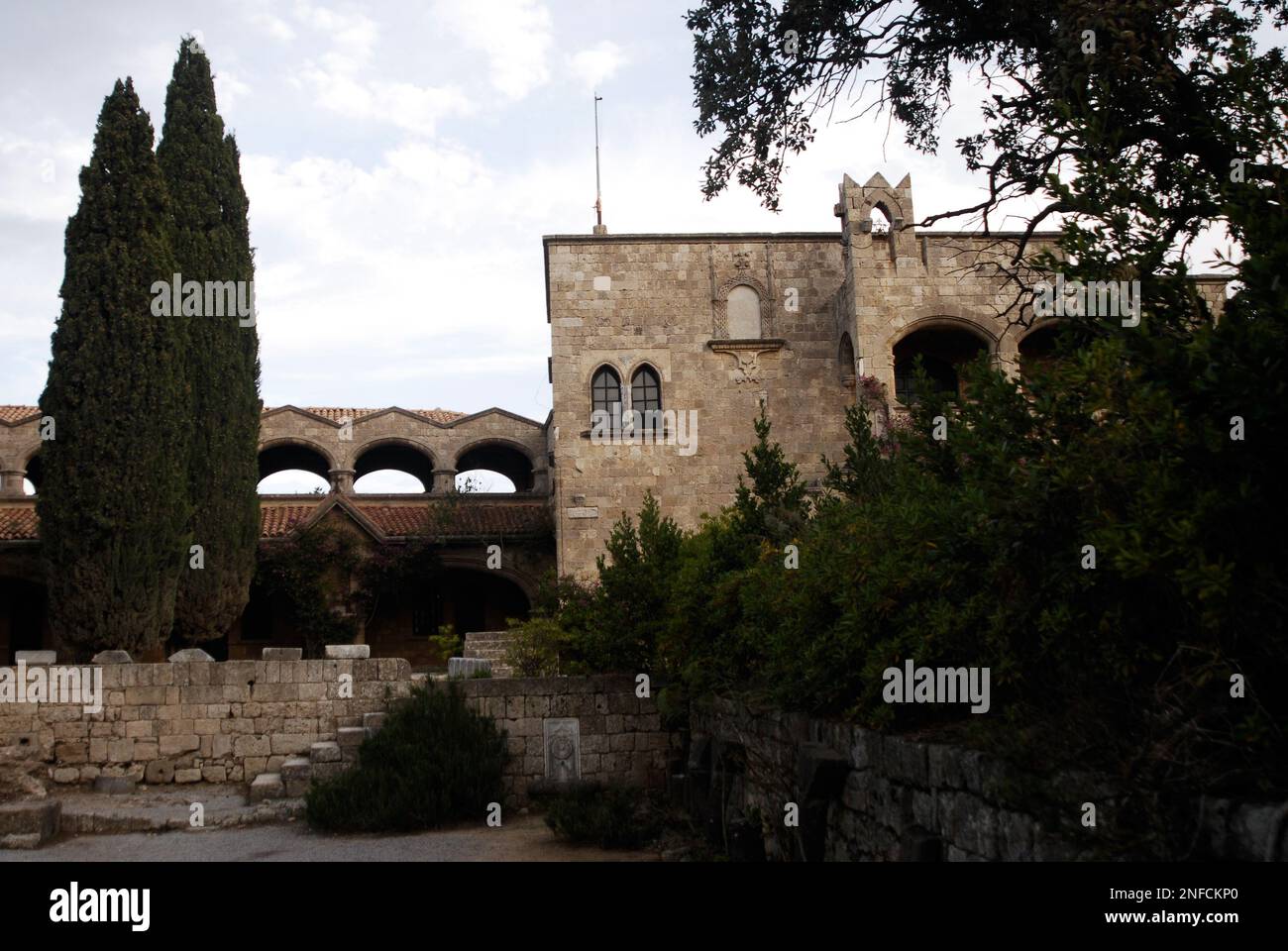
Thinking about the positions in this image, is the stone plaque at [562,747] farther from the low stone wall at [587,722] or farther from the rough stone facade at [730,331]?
the rough stone facade at [730,331]

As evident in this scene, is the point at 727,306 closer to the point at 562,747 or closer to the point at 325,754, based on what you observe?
the point at 562,747

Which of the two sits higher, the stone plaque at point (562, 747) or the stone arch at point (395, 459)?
the stone arch at point (395, 459)

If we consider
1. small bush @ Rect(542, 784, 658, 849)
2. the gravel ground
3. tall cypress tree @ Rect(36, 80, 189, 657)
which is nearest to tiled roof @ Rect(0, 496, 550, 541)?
tall cypress tree @ Rect(36, 80, 189, 657)

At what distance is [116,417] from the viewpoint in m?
Answer: 18.3

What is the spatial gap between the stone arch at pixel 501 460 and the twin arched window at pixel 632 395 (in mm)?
6526

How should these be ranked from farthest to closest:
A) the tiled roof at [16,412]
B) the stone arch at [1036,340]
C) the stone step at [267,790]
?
the tiled roof at [16,412]
the stone arch at [1036,340]
the stone step at [267,790]

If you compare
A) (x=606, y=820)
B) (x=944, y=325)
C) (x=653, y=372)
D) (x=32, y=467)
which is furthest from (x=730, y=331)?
(x=32, y=467)

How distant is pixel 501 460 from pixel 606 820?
21266 mm

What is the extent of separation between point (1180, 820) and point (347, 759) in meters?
10.3

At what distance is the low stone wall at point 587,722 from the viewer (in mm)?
12320

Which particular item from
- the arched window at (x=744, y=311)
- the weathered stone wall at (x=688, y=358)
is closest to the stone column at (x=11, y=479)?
the weathered stone wall at (x=688, y=358)

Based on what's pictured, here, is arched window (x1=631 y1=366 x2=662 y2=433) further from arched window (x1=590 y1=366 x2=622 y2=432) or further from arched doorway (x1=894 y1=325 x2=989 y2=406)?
arched doorway (x1=894 y1=325 x2=989 y2=406)

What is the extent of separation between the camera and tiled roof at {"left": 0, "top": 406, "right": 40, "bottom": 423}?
27.2 metres

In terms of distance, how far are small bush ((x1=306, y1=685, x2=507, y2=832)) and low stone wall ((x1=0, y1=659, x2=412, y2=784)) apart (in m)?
1.43
